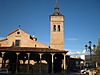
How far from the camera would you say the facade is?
143ft

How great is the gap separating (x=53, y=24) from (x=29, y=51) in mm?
17602

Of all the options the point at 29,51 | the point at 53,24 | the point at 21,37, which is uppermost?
the point at 53,24

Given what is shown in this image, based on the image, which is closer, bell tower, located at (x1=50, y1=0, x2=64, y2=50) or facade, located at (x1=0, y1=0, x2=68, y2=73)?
facade, located at (x1=0, y1=0, x2=68, y2=73)

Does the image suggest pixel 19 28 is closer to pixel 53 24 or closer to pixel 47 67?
pixel 53 24

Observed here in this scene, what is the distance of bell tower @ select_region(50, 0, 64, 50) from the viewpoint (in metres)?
55.3

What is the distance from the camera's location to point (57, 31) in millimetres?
56219

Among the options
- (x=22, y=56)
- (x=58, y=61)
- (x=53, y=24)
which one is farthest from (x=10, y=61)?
(x=53, y=24)

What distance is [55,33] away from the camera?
55.8 m

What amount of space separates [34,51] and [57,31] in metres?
16.6

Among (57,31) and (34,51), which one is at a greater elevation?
(57,31)

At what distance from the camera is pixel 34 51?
4109 cm

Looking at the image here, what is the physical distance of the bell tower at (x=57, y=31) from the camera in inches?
2176

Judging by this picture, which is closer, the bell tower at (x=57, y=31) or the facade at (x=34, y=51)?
the facade at (x=34, y=51)

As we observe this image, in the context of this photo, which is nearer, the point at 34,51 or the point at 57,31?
the point at 34,51
